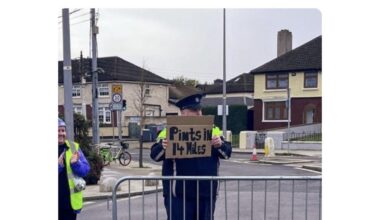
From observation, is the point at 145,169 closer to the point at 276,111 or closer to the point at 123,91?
the point at 123,91

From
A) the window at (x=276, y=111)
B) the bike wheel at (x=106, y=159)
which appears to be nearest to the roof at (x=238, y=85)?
the window at (x=276, y=111)

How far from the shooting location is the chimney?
288 centimetres

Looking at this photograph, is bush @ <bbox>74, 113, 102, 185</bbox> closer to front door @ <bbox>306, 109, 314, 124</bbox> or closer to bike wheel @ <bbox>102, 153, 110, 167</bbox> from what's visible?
bike wheel @ <bbox>102, 153, 110, 167</bbox>

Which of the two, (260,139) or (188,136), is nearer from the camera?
(188,136)

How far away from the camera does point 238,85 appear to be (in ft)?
10.4

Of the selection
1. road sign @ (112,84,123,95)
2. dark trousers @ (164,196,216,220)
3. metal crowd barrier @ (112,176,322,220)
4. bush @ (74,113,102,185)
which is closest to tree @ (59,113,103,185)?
bush @ (74,113,102,185)

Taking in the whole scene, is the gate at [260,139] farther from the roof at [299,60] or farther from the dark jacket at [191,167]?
the roof at [299,60]

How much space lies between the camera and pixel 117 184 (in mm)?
3111

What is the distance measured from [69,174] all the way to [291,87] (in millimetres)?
1224

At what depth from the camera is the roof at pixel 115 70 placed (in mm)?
2975

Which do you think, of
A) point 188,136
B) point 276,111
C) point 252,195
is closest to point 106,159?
point 252,195

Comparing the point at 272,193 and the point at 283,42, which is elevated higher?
the point at 283,42

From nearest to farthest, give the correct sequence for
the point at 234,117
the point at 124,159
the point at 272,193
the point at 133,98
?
1. the point at 133,98
2. the point at 234,117
3. the point at 124,159
4. the point at 272,193
